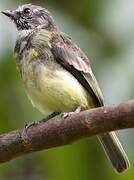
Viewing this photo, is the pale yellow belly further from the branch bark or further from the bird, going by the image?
the branch bark

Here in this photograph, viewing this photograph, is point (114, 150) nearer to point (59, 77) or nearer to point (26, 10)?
point (59, 77)

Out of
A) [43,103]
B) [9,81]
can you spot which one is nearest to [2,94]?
[9,81]

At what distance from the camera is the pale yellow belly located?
149 inches

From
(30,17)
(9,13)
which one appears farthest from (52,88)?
(30,17)

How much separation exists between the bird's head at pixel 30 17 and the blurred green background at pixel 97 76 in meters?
0.36

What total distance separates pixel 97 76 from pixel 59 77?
0.36m

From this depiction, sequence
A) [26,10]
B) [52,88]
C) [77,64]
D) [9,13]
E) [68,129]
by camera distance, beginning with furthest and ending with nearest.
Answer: [26,10] < [9,13] < [77,64] < [52,88] < [68,129]

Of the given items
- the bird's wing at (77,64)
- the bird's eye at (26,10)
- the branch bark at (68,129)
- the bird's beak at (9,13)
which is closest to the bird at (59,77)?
the bird's wing at (77,64)

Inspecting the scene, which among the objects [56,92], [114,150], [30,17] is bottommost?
[114,150]

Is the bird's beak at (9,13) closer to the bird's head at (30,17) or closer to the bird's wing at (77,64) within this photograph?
the bird's head at (30,17)

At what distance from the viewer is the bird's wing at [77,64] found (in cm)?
395

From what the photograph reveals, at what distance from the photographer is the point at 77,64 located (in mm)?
4074

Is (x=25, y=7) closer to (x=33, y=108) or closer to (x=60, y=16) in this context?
(x=60, y=16)

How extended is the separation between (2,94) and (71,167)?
0.65 m
